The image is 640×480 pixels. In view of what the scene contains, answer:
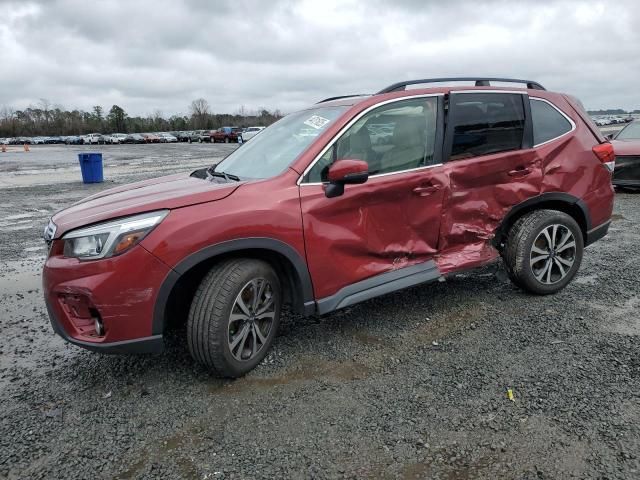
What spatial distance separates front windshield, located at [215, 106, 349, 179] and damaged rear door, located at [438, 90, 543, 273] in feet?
3.45

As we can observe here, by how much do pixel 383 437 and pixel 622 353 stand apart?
201 centimetres

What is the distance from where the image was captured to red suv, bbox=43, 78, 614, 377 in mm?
3004

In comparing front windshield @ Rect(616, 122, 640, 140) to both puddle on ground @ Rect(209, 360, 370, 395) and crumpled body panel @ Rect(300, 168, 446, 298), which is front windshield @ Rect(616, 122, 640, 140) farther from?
puddle on ground @ Rect(209, 360, 370, 395)

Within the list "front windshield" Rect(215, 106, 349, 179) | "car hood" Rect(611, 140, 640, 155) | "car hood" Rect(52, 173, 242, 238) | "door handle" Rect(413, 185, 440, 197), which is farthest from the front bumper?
"car hood" Rect(611, 140, 640, 155)

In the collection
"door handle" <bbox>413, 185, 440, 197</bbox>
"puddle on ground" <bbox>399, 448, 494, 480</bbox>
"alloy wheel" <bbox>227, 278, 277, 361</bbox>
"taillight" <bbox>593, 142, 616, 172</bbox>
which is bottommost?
"puddle on ground" <bbox>399, 448, 494, 480</bbox>

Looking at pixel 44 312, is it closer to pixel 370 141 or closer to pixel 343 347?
pixel 343 347

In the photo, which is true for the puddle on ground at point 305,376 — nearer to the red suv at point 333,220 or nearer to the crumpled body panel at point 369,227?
the red suv at point 333,220

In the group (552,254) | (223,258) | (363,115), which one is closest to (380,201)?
(363,115)

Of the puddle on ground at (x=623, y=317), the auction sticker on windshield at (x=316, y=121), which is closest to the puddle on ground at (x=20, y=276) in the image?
the auction sticker on windshield at (x=316, y=121)

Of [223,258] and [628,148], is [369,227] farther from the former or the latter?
[628,148]

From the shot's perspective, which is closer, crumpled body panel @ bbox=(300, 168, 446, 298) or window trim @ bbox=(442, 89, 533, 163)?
crumpled body panel @ bbox=(300, 168, 446, 298)

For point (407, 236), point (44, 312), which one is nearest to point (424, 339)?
point (407, 236)

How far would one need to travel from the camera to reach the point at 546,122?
4598 mm

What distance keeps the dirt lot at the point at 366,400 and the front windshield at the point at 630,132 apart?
8.51 meters
